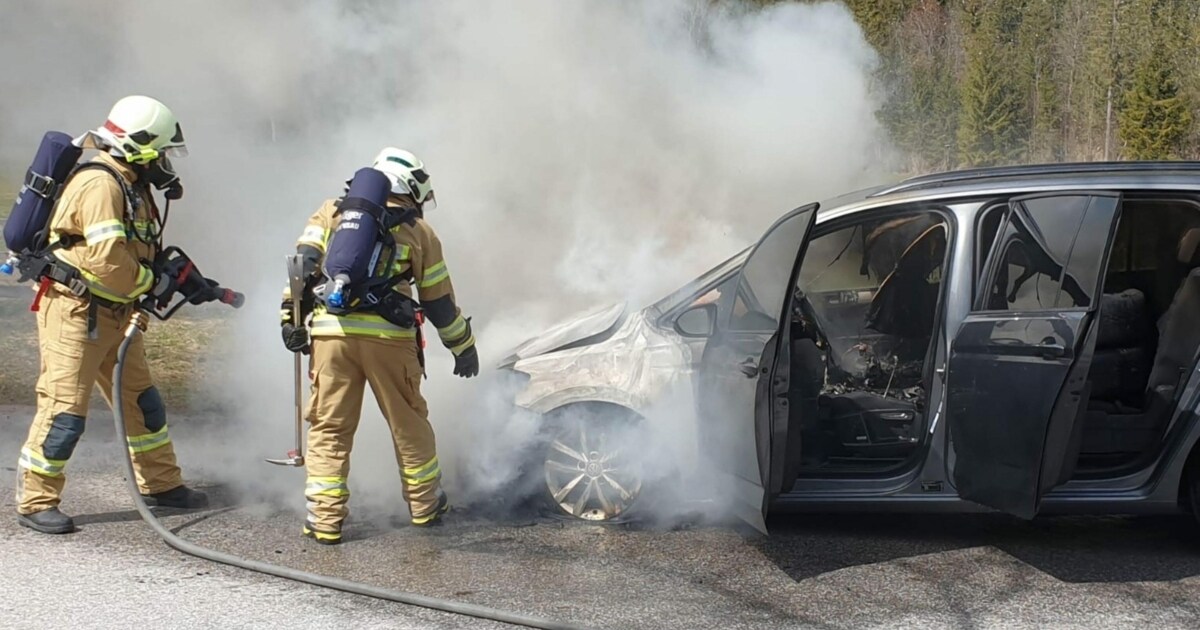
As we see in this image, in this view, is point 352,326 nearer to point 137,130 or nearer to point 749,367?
point 137,130

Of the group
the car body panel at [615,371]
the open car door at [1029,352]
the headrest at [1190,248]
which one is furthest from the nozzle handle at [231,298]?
the headrest at [1190,248]

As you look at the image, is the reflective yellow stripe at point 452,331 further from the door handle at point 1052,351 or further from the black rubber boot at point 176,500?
the door handle at point 1052,351

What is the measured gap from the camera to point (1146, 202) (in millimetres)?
4504

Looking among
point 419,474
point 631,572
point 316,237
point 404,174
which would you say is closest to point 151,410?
point 316,237

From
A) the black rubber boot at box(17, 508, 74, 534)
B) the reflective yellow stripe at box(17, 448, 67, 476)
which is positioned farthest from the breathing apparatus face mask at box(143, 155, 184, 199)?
the black rubber boot at box(17, 508, 74, 534)

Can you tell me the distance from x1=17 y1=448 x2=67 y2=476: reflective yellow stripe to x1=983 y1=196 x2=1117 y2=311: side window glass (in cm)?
413

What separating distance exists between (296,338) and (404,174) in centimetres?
90

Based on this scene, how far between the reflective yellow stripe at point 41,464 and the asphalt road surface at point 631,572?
0.30 m

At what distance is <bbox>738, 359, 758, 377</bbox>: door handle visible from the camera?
424cm

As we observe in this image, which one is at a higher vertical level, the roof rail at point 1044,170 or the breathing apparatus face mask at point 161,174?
the breathing apparatus face mask at point 161,174

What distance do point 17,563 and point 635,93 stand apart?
7.04 metres

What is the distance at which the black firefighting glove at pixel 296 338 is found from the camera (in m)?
4.86

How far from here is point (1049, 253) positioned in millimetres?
4316

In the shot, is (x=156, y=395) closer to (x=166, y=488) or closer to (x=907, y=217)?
(x=166, y=488)
